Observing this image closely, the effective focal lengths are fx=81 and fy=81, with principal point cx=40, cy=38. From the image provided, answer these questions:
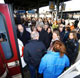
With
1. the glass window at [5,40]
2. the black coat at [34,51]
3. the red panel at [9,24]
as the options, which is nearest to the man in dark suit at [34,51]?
the black coat at [34,51]

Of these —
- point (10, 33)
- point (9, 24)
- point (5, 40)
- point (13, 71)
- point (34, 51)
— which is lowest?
point (13, 71)

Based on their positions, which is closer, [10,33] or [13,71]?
[10,33]

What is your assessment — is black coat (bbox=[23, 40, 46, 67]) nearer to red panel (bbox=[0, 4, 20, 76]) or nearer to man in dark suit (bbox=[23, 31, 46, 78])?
man in dark suit (bbox=[23, 31, 46, 78])

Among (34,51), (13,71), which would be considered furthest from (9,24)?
(13,71)

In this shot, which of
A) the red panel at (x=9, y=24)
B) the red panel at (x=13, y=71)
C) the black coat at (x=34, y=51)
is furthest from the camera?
the red panel at (x=13, y=71)

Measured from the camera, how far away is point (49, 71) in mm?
1825

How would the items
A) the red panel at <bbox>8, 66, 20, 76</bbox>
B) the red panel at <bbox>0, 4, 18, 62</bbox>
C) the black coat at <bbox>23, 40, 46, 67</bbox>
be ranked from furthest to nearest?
the red panel at <bbox>8, 66, 20, 76</bbox>
the black coat at <bbox>23, 40, 46, 67</bbox>
the red panel at <bbox>0, 4, 18, 62</bbox>

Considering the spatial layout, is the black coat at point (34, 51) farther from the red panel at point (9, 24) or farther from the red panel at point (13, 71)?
the red panel at point (13, 71)

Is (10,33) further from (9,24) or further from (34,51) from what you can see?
(34,51)

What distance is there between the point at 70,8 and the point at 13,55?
15.6m

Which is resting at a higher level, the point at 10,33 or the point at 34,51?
the point at 10,33

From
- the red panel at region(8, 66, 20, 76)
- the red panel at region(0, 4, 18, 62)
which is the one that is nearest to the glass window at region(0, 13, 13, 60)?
the red panel at region(0, 4, 18, 62)

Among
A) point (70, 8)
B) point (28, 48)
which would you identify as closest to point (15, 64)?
point (28, 48)

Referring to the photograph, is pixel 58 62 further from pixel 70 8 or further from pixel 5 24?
pixel 70 8
